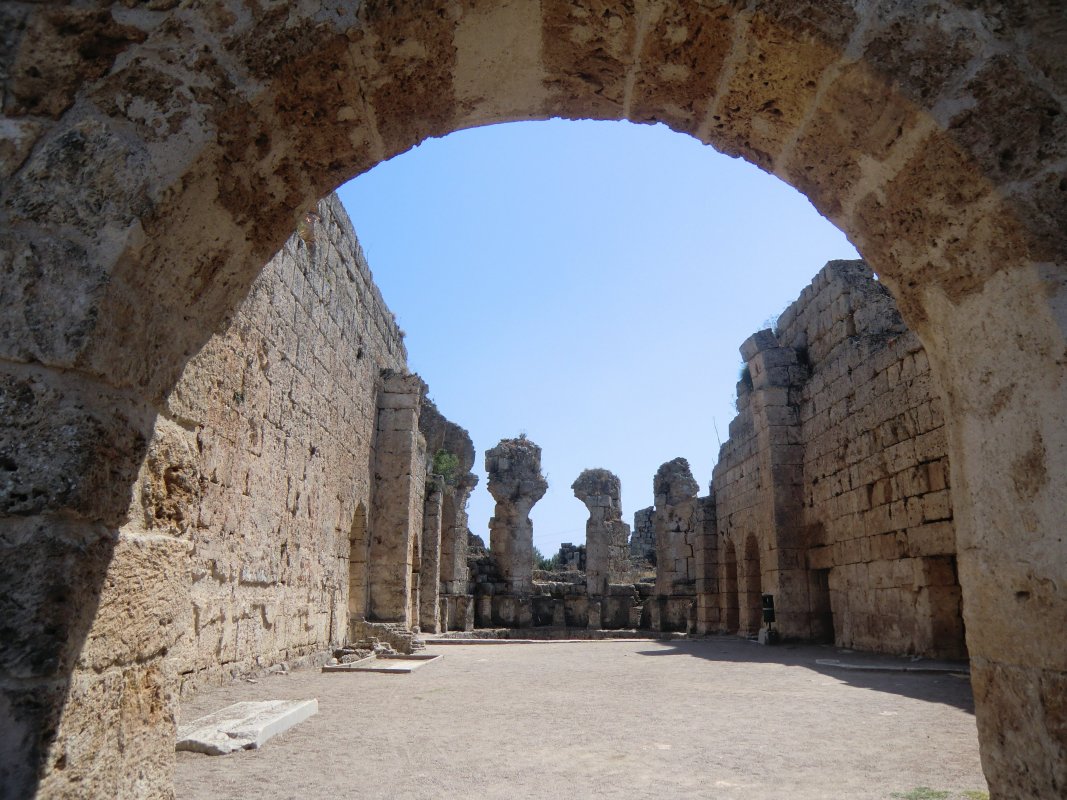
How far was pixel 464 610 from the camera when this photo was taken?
18.3 meters

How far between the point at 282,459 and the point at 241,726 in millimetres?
3756

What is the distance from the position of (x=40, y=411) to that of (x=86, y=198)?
0.49m

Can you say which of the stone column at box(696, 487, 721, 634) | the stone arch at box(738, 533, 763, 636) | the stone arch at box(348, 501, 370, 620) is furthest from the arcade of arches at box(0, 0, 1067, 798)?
the stone column at box(696, 487, 721, 634)

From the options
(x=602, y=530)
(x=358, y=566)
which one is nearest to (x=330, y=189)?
(x=358, y=566)

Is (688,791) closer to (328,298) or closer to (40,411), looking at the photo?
(40,411)

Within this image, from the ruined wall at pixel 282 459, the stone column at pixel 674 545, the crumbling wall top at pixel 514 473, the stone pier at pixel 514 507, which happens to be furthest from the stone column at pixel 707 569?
the ruined wall at pixel 282 459

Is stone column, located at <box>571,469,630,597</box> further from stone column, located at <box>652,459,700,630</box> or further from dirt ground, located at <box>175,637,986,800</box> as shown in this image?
A: dirt ground, located at <box>175,637,986,800</box>

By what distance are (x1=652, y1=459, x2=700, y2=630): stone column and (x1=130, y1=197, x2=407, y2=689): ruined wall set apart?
9119 mm

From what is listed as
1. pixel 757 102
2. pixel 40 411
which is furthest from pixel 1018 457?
pixel 40 411

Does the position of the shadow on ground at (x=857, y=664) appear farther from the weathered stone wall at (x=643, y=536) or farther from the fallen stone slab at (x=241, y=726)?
the weathered stone wall at (x=643, y=536)

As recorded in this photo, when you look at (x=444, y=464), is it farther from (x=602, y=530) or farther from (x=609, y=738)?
(x=609, y=738)

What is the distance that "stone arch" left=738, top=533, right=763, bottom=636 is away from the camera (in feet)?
47.1

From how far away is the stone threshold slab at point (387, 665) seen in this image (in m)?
8.45

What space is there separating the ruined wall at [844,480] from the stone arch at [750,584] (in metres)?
0.03
